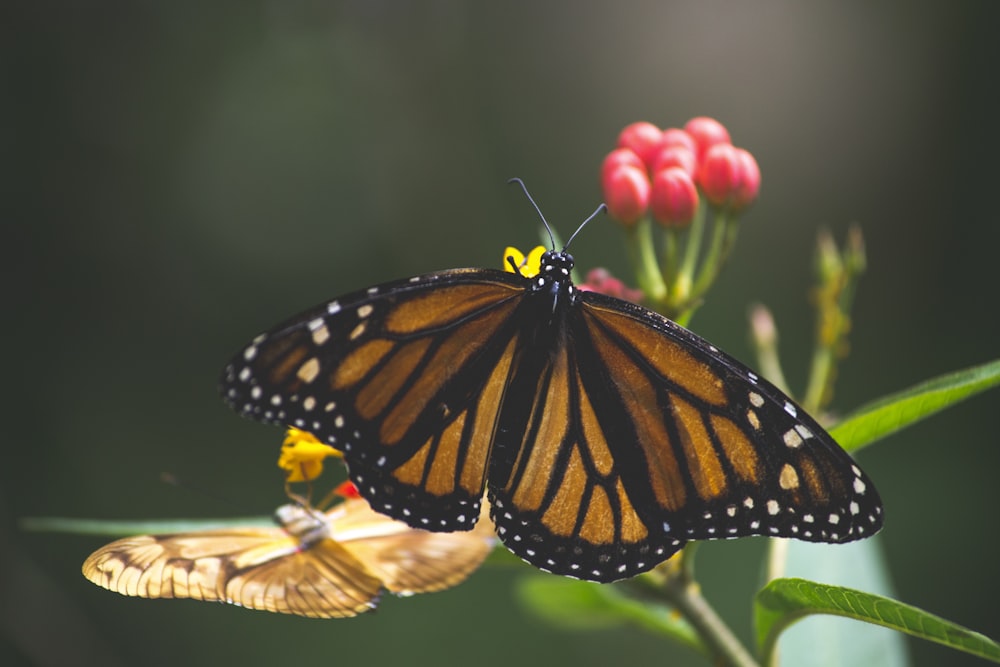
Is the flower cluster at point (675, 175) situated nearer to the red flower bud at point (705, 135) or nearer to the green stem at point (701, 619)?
the red flower bud at point (705, 135)

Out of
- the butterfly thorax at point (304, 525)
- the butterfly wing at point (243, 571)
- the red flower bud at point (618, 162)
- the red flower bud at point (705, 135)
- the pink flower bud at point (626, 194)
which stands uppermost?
the red flower bud at point (705, 135)

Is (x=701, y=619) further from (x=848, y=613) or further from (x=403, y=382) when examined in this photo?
(x=403, y=382)

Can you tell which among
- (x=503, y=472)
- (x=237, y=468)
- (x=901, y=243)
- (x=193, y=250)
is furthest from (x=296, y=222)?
(x=503, y=472)

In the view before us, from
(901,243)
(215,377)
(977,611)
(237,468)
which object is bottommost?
(237,468)

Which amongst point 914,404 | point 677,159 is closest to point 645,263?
point 677,159

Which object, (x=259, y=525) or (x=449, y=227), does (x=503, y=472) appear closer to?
(x=259, y=525)

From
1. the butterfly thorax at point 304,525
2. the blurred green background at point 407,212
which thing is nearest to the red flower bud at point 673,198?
the butterfly thorax at point 304,525
